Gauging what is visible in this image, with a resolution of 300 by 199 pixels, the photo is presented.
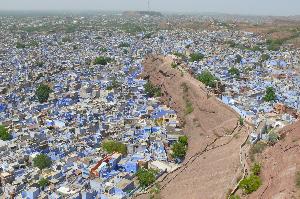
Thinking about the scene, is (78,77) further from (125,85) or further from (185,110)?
(185,110)

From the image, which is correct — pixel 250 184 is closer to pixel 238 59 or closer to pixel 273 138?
pixel 273 138

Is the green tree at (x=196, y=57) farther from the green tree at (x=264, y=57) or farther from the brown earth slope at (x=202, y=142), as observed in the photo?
the brown earth slope at (x=202, y=142)

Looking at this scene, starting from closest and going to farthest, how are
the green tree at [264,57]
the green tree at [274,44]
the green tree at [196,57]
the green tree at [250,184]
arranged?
the green tree at [250,184] < the green tree at [196,57] < the green tree at [264,57] < the green tree at [274,44]

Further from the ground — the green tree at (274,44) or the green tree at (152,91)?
the green tree at (274,44)

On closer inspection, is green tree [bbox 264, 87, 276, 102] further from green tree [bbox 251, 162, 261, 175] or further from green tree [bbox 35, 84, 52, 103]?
green tree [bbox 35, 84, 52, 103]

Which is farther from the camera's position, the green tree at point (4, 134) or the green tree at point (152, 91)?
the green tree at point (152, 91)

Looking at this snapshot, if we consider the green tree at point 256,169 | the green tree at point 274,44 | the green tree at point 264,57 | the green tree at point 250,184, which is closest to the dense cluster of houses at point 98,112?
the green tree at point 264,57

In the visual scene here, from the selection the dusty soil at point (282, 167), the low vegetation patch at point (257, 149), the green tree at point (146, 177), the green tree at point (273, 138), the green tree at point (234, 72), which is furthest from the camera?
the green tree at point (234, 72)

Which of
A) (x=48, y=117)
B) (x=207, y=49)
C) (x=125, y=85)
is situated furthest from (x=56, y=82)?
(x=207, y=49)
